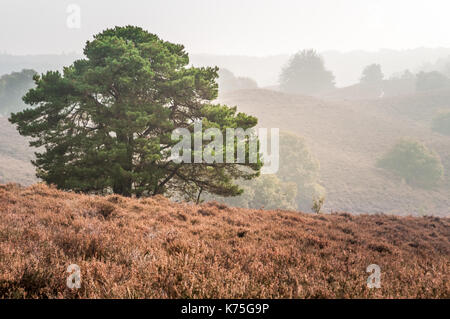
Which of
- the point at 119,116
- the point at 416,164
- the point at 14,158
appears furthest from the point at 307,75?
the point at 119,116

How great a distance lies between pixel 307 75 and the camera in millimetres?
97875

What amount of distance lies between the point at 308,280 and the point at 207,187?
34.0 ft

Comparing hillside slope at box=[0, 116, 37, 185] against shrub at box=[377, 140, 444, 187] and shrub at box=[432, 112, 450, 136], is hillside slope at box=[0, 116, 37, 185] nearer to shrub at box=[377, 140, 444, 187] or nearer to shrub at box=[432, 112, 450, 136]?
shrub at box=[377, 140, 444, 187]

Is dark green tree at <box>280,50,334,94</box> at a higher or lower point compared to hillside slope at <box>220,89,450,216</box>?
higher

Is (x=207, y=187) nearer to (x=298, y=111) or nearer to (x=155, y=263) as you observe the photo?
(x=155, y=263)

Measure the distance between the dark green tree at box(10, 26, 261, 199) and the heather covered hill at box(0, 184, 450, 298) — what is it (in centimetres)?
353

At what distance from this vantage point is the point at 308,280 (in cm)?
301

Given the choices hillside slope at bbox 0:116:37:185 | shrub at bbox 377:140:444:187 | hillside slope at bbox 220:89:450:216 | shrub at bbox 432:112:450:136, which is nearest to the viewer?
hillside slope at bbox 0:116:37:185

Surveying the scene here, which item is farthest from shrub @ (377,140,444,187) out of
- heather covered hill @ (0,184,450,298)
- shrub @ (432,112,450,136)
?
heather covered hill @ (0,184,450,298)

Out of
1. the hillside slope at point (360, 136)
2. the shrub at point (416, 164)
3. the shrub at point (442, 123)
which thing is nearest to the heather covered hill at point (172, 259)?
the hillside slope at point (360, 136)

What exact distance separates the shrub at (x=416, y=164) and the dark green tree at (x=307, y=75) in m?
59.6

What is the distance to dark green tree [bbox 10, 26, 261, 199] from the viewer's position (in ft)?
36.4

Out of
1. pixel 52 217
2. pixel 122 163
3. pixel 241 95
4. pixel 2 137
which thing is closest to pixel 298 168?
Answer: pixel 122 163

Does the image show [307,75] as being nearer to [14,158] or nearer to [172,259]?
[14,158]
